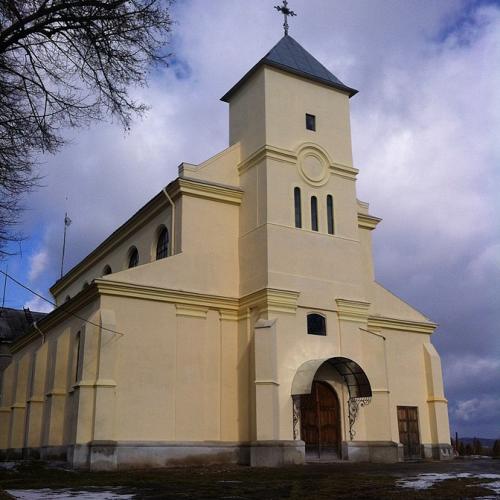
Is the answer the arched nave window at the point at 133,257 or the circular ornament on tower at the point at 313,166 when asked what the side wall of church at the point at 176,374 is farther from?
the arched nave window at the point at 133,257

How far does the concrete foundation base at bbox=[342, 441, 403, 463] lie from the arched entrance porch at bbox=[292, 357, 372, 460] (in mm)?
328

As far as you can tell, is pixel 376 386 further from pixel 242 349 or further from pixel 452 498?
pixel 452 498

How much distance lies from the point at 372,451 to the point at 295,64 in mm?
15952

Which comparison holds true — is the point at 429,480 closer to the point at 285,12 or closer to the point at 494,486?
the point at 494,486

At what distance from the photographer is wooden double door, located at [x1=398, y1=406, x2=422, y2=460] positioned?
86.0 ft

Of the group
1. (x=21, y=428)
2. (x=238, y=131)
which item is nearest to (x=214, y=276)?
(x=238, y=131)

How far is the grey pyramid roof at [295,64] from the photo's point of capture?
26.6 metres

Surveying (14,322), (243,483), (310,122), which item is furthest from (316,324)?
(14,322)

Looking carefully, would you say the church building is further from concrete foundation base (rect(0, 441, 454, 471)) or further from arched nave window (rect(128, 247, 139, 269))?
arched nave window (rect(128, 247, 139, 269))

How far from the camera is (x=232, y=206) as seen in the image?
25781mm

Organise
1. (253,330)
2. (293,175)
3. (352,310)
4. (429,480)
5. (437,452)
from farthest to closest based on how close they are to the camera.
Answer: (437,452), (293,175), (352,310), (253,330), (429,480)

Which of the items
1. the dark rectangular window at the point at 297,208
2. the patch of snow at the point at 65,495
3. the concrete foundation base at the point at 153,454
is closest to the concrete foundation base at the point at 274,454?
the concrete foundation base at the point at 153,454

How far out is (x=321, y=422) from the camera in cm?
2333

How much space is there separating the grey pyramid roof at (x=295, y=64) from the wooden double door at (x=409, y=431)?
45.7 feet
